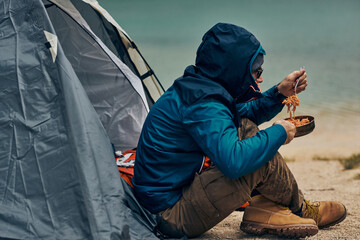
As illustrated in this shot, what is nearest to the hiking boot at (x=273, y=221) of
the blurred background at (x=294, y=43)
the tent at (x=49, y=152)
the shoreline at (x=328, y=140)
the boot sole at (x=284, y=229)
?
the boot sole at (x=284, y=229)

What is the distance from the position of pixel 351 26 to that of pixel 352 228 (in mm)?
27360

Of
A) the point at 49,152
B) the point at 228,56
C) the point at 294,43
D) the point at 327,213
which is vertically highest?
the point at 228,56

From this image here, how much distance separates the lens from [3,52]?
101 inches

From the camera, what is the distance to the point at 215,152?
221 centimetres

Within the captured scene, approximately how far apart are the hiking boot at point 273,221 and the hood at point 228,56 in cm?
66

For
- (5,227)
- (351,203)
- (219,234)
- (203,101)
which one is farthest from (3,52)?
(351,203)

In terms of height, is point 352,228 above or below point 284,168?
below

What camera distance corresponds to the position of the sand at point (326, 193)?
8.88 feet

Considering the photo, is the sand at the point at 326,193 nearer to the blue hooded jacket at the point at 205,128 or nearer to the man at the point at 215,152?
the man at the point at 215,152

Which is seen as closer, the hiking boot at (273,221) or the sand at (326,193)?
the hiking boot at (273,221)

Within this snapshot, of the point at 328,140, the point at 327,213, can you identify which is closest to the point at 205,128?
the point at 327,213

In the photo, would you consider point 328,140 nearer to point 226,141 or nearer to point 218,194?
point 218,194

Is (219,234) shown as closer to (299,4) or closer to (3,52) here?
(3,52)

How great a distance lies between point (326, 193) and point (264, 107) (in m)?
1.45
